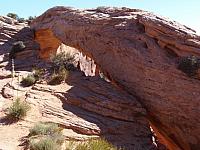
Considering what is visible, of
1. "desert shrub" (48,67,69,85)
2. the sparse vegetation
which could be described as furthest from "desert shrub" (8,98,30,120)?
"desert shrub" (48,67,69,85)

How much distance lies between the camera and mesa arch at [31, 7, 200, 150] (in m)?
17.8

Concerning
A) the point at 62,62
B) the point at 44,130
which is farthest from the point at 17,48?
the point at 44,130

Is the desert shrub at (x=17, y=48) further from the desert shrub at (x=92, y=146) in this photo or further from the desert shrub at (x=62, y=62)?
the desert shrub at (x=92, y=146)

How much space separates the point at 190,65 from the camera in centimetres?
1750

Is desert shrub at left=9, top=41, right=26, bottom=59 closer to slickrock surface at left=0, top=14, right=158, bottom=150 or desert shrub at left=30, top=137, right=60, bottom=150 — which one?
slickrock surface at left=0, top=14, right=158, bottom=150

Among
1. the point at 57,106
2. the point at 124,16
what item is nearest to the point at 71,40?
the point at 124,16

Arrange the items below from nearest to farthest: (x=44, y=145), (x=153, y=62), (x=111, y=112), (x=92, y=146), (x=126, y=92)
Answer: (x=44, y=145), (x=92, y=146), (x=111, y=112), (x=153, y=62), (x=126, y=92)

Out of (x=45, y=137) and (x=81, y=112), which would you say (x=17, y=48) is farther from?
(x=45, y=137)

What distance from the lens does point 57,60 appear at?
80.7 feet

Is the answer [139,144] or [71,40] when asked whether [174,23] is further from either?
[71,40]

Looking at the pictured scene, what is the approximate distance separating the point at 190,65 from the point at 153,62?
2108mm

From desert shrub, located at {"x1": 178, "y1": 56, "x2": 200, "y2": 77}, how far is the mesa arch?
280 millimetres

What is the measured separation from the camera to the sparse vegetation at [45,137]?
37.7 feet

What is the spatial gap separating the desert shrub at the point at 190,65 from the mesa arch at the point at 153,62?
280 millimetres
